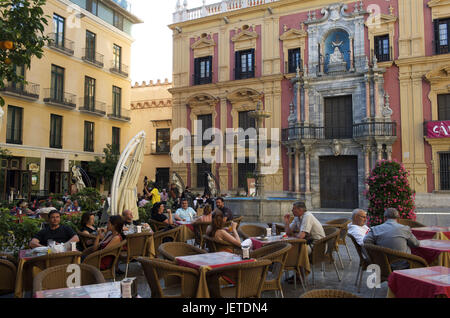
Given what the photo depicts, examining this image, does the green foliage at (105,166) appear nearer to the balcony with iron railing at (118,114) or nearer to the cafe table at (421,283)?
the balcony with iron railing at (118,114)

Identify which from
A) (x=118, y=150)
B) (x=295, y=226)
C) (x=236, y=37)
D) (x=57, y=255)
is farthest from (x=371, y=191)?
(x=118, y=150)

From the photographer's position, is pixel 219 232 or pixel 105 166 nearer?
pixel 219 232

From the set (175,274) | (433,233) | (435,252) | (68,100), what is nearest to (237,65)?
(68,100)

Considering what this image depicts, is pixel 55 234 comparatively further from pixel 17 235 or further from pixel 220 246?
pixel 220 246

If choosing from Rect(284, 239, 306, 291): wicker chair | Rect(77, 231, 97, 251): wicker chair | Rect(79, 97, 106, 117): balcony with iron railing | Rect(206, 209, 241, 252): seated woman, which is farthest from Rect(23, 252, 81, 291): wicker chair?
Rect(79, 97, 106, 117): balcony with iron railing

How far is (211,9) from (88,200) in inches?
654

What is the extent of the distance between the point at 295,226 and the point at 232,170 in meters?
→ 15.3

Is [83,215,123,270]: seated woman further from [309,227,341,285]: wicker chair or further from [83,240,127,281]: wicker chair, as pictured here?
[309,227,341,285]: wicker chair

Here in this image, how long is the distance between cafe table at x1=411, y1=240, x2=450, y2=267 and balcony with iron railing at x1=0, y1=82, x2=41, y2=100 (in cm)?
1887

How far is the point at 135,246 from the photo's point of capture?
18.8 ft

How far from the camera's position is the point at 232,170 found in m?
21.4

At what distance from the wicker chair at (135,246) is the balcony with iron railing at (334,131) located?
14628 mm

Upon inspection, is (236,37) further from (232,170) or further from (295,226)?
(295,226)

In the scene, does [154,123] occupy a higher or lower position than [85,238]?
higher
